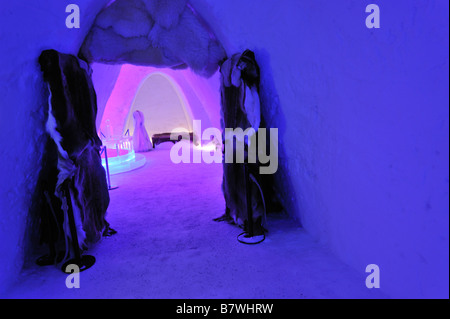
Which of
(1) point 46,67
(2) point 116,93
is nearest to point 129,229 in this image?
(1) point 46,67

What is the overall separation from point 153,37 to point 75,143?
1502 millimetres

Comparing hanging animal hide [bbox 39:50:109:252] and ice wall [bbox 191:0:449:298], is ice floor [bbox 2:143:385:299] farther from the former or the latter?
hanging animal hide [bbox 39:50:109:252]

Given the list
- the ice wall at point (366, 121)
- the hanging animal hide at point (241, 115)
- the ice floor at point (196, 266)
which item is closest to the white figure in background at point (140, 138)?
the ice floor at point (196, 266)

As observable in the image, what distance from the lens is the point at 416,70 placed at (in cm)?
131

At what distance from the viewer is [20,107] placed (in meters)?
2.02

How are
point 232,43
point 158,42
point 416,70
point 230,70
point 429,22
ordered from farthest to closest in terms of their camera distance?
1. point 158,42
2. point 232,43
3. point 230,70
4. point 416,70
5. point 429,22

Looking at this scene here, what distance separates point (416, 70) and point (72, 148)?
2.46m

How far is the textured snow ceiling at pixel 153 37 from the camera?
114 inches

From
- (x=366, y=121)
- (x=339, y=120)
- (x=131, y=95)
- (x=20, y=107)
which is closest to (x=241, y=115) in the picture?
(x=339, y=120)

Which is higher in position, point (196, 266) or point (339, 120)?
point (339, 120)

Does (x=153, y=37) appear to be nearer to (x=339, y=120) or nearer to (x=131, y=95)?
(x=339, y=120)

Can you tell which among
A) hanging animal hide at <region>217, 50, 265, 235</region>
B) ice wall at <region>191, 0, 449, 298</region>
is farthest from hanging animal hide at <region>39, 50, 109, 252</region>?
ice wall at <region>191, 0, 449, 298</region>

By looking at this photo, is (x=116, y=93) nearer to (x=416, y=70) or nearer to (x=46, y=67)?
(x=46, y=67)

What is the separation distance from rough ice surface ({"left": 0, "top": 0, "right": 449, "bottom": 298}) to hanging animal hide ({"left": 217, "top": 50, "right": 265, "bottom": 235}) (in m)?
0.19
